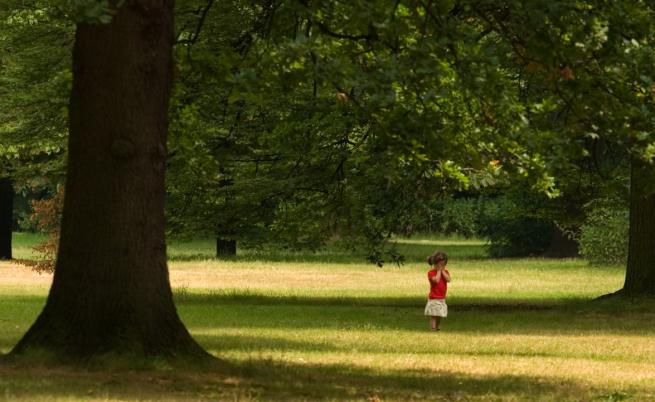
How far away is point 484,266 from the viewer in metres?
52.0

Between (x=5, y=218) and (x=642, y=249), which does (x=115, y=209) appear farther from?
(x=5, y=218)

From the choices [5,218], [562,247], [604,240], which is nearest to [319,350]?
[604,240]

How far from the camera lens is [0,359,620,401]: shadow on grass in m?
12.6

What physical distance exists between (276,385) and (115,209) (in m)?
2.33

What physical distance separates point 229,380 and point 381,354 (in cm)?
474

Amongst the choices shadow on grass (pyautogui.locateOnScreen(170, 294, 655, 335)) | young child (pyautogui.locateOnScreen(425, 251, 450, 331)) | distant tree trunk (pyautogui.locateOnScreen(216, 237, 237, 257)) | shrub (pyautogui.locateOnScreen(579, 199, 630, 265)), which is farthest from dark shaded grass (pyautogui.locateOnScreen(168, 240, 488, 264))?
young child (pyautogui.locateOnScreen(425, 251, 450, 331))

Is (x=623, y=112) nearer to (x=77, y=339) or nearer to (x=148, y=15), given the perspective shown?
(x=148, y=15)

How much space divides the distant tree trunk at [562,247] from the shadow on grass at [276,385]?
44.4 metres

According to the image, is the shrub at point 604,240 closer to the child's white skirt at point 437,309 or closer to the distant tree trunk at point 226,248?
the distant tree trunk at point 226,248

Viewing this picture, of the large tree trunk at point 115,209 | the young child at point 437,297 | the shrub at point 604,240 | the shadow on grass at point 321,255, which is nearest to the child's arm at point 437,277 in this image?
the young child at point 437,297

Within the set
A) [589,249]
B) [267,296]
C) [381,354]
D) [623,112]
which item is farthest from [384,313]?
[589,249]

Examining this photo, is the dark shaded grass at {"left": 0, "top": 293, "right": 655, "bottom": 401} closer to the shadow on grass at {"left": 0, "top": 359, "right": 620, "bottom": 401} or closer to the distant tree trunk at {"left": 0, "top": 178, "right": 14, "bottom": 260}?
the shadow on grass at {"left": 0, "top": 359, "right": 620, "bottom": 401}

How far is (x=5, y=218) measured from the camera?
53.5 meters

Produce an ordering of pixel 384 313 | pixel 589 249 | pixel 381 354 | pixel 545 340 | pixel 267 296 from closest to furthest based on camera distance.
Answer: pixel 381 354 < pixel 545 340 < pixel 384 313 < pixel 267 296 < pixel 589 249
